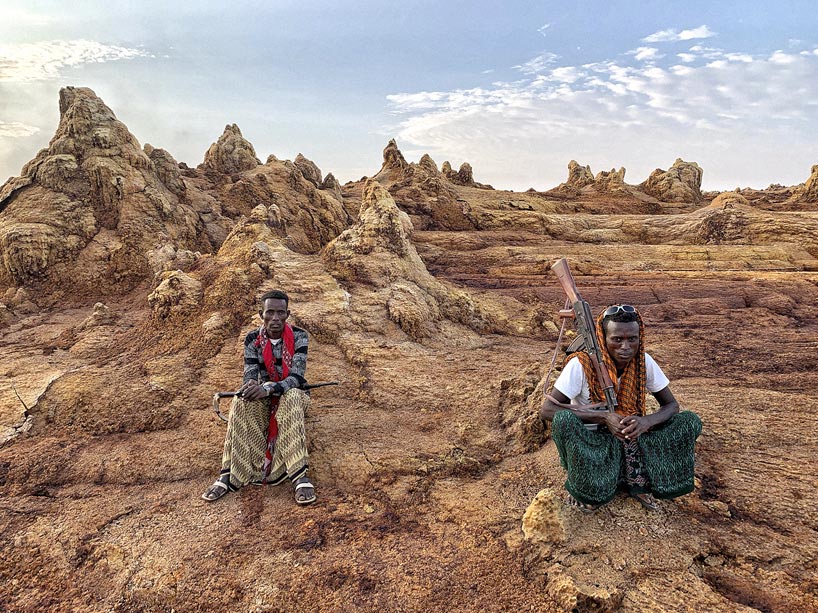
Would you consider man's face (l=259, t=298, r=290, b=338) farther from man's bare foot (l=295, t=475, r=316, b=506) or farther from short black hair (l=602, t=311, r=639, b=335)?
short black hair (l=602, t=311, r=639, b=335)

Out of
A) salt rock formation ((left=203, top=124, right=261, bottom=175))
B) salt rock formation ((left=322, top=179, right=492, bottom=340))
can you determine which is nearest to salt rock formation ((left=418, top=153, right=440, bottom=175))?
salt rock formation ((left=203, top=124, right=261, bottom=175))

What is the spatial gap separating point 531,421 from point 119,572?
326 cm

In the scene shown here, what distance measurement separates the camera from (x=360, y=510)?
354 cm

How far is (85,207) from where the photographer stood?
37.4 ft

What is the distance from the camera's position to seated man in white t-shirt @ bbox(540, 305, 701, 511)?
2910mm

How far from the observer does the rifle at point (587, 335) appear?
2.99 metres

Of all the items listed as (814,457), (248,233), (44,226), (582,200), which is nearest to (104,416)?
(248,233)

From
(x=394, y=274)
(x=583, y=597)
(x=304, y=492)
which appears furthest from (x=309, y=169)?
(x=583, y=597)

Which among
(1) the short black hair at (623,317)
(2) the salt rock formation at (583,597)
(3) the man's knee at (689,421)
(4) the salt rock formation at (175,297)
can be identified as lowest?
(2) the salt rock formation at (583,597)

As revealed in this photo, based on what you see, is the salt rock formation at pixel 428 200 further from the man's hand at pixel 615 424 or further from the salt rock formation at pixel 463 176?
the man's hand at pixel 615 424

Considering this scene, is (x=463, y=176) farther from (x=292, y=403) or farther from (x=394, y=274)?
(x=292, y=403)

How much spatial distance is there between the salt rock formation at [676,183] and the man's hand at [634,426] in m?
25.0

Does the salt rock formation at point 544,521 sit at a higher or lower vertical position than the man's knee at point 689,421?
lower

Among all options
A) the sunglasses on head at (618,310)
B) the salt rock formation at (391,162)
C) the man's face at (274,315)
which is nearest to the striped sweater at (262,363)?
the man's face at (274,315)
